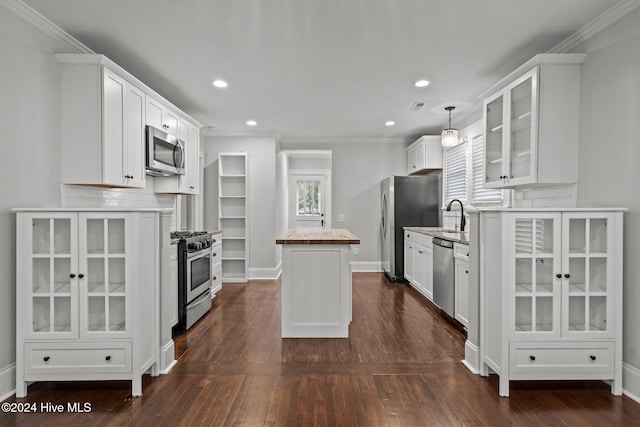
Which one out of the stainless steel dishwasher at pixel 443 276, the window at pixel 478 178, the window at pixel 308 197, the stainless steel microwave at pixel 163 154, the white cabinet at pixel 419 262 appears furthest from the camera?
the window at pixel 308 197

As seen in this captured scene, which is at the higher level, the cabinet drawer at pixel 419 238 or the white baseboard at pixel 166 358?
the cabinet drawer at pixel 419 238

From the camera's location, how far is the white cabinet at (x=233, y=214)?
5801 millimetres

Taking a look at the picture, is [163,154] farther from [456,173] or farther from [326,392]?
[456,173]

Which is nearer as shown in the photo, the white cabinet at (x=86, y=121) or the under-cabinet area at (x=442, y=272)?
the white cabinet at (x=86, y=121)

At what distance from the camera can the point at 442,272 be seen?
3.87 metres

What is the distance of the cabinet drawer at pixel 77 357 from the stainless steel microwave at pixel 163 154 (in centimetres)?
181

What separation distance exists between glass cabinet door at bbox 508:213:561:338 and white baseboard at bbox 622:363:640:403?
0.51m

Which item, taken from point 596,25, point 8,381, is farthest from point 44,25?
point 596,25

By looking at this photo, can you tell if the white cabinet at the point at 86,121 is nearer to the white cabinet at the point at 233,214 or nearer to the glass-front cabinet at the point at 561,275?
the white cabinet at the point at 233,214

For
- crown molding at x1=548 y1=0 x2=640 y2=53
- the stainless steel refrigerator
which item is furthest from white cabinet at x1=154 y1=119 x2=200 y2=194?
crown molding at x1=548 y1=0 x2=640 y2=53

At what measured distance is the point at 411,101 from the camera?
4312 millimetres

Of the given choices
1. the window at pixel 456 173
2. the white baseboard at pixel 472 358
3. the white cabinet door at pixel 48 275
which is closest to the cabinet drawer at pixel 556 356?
the white baseboard at pixel 472 358

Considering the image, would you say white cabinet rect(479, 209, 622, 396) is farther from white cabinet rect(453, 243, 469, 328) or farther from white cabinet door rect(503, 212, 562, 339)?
white cabinet rect(453, 243, 469, 328)

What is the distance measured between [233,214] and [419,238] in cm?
321
